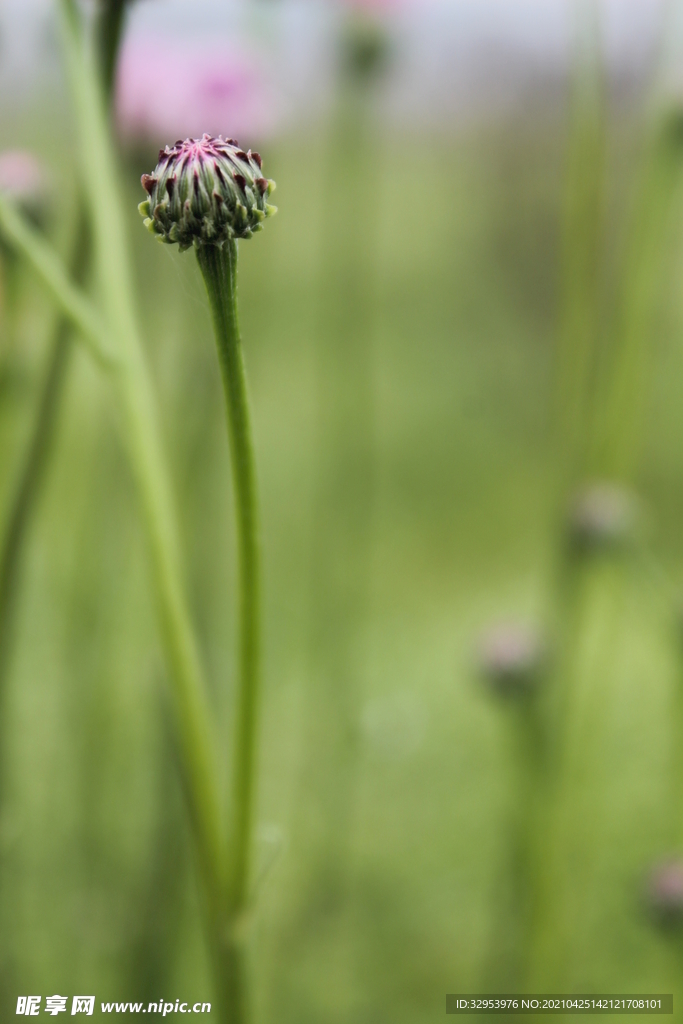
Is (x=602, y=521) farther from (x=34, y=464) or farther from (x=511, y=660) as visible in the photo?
(x=34, y=464)

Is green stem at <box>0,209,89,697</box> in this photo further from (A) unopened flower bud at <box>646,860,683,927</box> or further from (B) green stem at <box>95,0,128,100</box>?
(A) unopened flower bud at <box>646,860,683,927</box>

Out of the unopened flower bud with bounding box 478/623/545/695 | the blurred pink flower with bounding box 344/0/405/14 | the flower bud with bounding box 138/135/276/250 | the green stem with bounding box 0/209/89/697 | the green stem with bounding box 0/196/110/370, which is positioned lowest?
the unopened flower bud with bounding box 478/623/545/695

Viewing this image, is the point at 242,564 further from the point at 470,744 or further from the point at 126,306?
the point at 470,744

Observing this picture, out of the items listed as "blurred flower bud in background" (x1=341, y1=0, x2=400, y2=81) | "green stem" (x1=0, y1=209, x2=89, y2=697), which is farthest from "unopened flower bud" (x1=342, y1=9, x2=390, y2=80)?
"green stem" (x1=0, y1=209, x2=89, y2=697)

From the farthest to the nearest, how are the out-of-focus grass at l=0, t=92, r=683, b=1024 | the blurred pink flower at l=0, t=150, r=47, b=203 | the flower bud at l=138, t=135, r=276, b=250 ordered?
1. the out-of-focus grass at l=0, t=92, r=683, b=1024
2. the blurred pink flower at l=0, t=150, r=47, b=203
3. the flower bud at l=138, t=135, r=276, b=250

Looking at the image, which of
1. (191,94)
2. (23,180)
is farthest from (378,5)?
(23,180)

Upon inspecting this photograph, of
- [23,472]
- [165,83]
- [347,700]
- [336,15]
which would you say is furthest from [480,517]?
[23,472]
